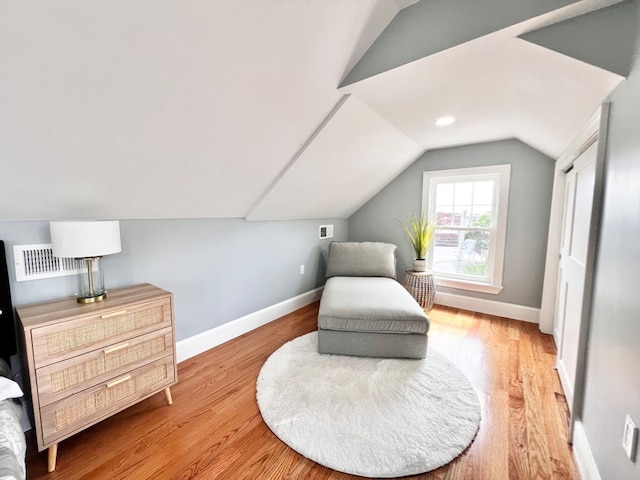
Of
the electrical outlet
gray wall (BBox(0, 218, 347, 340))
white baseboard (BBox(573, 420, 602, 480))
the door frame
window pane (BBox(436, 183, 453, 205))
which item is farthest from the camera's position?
window pane (BBox(436, 183, 453, 205))

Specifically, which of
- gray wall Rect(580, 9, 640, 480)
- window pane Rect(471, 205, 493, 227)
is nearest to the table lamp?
gray wall Rect(580, 9, 640, 480)

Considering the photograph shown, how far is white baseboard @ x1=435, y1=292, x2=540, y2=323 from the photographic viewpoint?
9.32 ft

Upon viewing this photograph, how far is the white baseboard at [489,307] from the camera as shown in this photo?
284cm

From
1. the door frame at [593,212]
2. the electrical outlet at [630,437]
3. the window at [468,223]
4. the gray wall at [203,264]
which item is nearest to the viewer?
the electrical outlet at [630,437]

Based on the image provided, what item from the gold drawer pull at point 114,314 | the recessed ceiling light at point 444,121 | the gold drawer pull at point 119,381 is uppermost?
the recessed ceiling light at point 444,121

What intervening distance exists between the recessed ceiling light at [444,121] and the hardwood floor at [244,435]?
200cm

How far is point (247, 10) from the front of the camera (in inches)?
41.3

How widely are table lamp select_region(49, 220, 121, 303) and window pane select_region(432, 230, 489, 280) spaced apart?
3.32 meters

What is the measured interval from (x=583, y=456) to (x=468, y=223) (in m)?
2.38

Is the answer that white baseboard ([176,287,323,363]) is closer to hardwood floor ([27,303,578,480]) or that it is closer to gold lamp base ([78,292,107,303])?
hardwood floor ([27,303,578,480])

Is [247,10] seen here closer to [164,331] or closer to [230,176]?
[230,176]

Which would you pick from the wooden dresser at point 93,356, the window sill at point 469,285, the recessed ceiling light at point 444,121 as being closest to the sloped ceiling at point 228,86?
the recessed ceiling light at point 444,121

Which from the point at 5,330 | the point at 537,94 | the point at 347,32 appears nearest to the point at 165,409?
the point at 5,330

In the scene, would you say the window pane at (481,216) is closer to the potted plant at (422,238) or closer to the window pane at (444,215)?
the window pane at (444,215)
